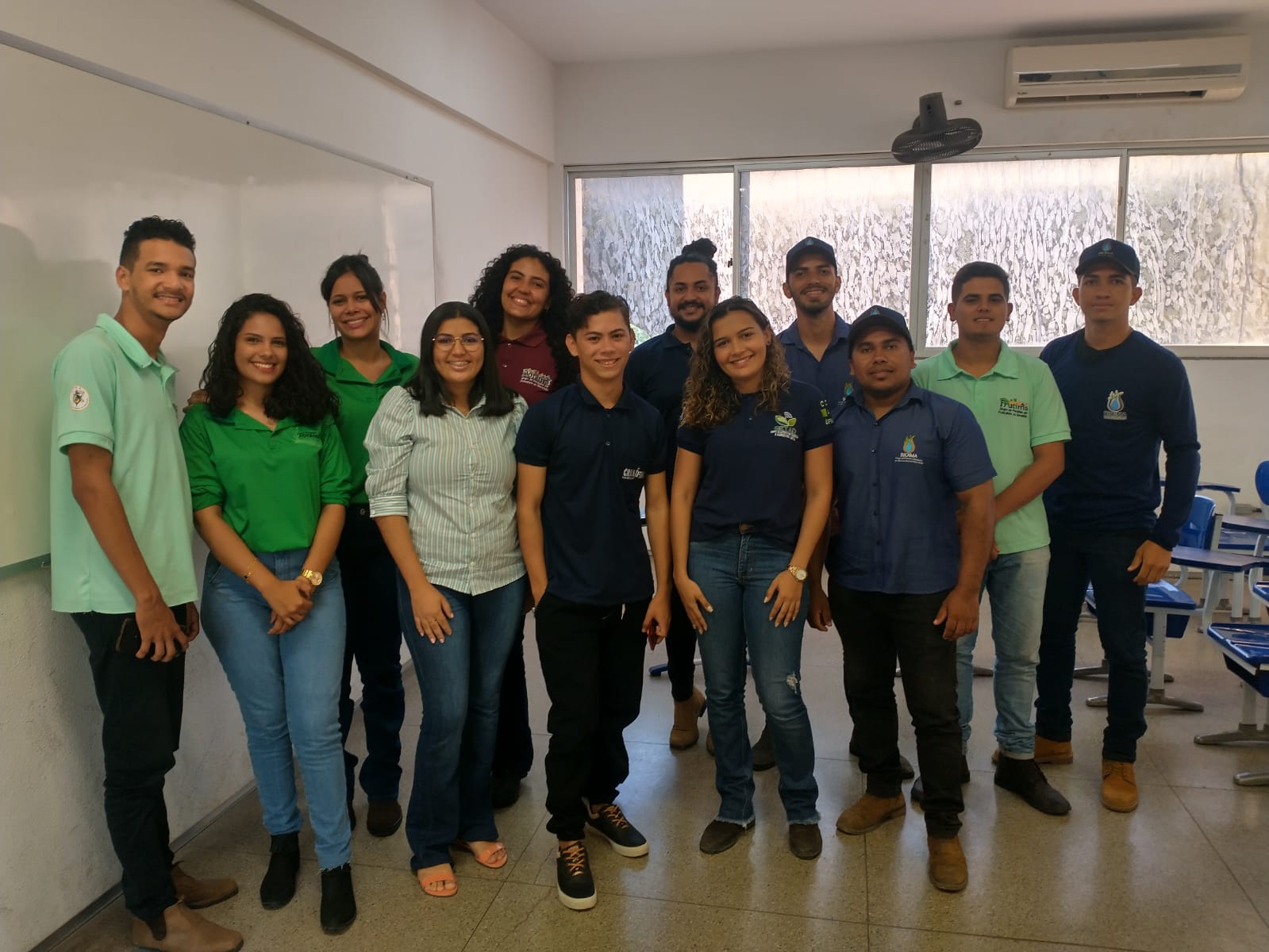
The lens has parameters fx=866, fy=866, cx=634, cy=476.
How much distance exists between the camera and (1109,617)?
279cm

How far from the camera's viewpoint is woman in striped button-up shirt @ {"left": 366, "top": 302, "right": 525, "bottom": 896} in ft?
7.32

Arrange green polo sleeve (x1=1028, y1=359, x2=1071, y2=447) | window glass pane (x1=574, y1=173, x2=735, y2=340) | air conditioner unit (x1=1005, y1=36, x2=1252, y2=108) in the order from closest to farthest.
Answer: green polo sleeve (x1=1028, y1=359, x2=1071, y2=447) → air conditioner unit (x1=1005, y1=36, x2=1252, y2=108) → window glass pane (x1=574, y1=173, x2=735, y2=340)

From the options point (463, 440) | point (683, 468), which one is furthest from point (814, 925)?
point (463, 440)

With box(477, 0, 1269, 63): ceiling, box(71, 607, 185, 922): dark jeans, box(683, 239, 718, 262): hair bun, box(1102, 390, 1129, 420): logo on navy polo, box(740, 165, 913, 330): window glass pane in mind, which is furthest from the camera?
box(740, 165, 913, 330): window glass pane

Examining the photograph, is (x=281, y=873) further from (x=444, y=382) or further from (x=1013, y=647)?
(x=1013, y=647)

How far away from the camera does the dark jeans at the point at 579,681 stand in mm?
2285

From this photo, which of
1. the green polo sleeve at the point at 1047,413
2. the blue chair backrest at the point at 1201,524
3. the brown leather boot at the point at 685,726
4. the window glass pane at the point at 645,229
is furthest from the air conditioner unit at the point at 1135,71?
the brown leather boot at the point at 685,726

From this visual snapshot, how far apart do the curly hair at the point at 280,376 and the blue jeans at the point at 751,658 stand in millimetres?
1097

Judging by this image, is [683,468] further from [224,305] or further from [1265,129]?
[1265,129]

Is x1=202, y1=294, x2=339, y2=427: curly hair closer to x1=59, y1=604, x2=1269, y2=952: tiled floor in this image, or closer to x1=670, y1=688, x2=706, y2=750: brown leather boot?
x1=59, y1=604, x2=1269, y2=952: tiled floor

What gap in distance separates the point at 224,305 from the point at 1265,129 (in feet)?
19.1

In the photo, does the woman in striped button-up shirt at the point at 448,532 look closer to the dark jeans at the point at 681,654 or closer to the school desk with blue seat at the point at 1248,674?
the dark jeans at the point at 681,654

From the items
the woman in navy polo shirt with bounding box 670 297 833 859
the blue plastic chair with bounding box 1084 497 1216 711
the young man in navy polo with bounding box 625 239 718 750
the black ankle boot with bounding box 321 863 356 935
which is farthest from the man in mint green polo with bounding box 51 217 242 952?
the blue plastic chair with bounding box 1084 497 1216 711

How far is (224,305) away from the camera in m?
2.72
